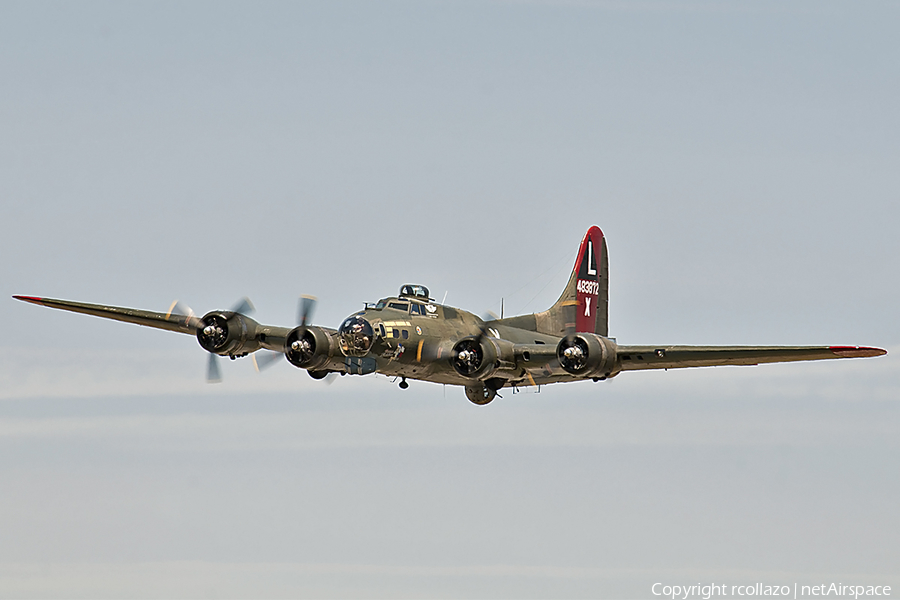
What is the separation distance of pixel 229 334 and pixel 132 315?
5.01 metres

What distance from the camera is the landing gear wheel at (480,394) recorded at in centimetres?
4841

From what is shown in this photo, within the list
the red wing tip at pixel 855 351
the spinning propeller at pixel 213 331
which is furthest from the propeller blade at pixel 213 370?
the red wing tip at pixel 855 351

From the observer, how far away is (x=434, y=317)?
46.3 meters

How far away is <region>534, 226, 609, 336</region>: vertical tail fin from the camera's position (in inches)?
2100

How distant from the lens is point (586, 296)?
55094 millimetres

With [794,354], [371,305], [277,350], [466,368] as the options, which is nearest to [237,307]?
[277,350]

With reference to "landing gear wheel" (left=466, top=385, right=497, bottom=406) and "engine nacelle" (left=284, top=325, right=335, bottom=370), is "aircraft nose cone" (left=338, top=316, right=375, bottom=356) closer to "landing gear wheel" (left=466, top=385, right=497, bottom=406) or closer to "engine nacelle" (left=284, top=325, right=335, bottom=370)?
"engine nacelle" (left=284, top=325, right=335, bottom=370)

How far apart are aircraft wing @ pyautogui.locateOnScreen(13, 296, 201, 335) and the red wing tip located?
74.4 ft

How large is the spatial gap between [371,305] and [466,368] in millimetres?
3906

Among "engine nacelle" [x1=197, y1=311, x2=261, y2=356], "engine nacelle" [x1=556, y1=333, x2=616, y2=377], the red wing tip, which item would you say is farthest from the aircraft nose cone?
the red wing tip

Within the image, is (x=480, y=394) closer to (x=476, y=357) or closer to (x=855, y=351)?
(x=476, y=357)

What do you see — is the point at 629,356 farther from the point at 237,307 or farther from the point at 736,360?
the point at 237,307

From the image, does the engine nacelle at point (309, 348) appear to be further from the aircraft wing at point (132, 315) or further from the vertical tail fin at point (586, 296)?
the vertical tail fin at point (586, 296)

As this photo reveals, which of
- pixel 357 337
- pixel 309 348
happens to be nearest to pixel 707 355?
pixel 357 337
